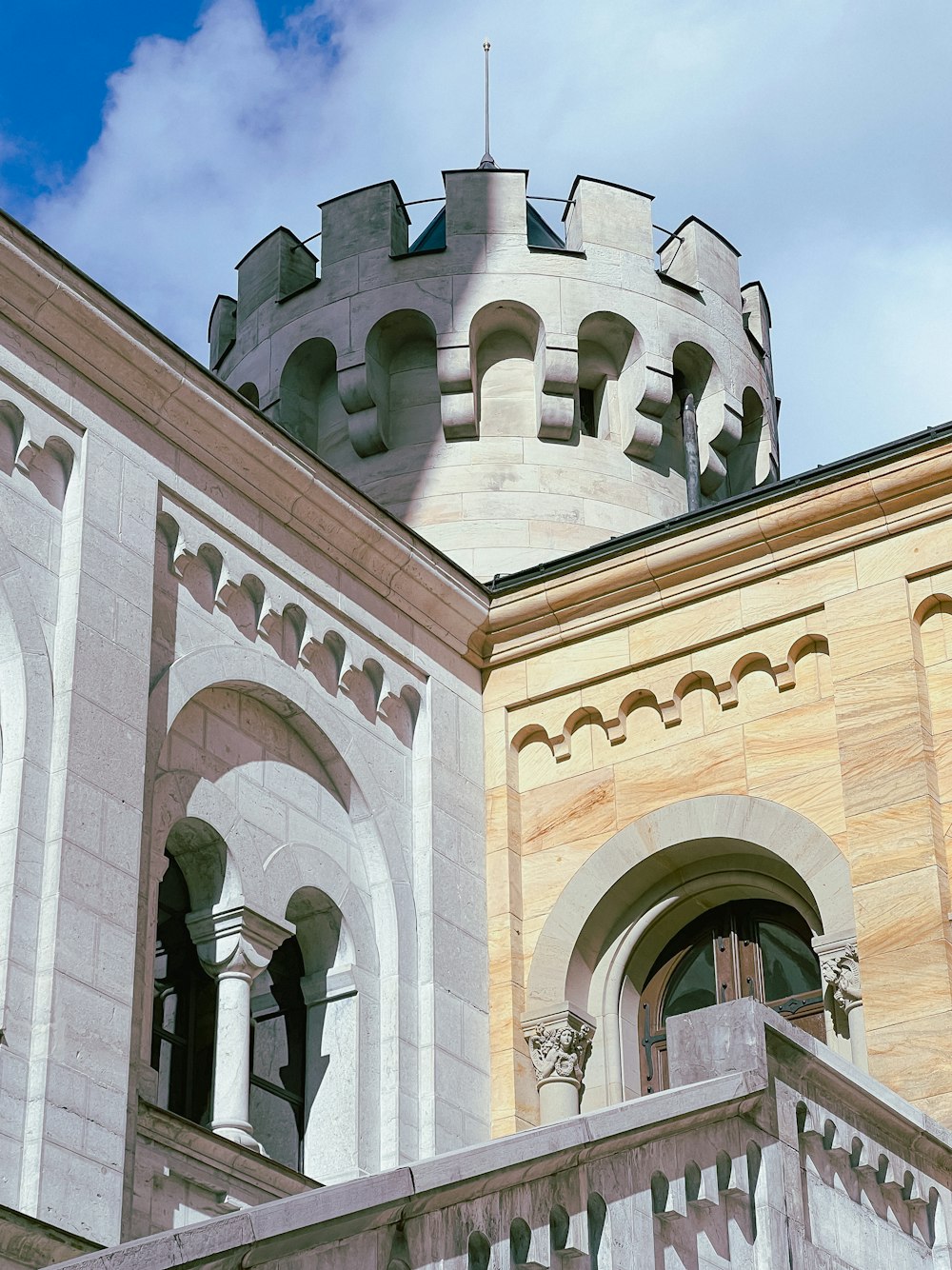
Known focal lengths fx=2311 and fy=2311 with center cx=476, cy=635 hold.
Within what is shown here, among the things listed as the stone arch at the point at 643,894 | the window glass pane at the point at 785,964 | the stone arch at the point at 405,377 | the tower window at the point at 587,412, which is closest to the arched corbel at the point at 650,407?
the tower window at the point at 587,412

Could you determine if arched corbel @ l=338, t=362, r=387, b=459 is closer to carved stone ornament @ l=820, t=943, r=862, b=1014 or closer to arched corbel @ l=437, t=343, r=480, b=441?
arched corbel @ l=437, t=343, r=480, b=441

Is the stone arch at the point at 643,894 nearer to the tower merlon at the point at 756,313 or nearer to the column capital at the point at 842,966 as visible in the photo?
the column capital at the point at 842,966

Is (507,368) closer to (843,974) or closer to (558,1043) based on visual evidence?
(558,1043)

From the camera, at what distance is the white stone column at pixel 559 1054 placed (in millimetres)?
13430

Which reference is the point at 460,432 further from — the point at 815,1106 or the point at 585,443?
the point at 815,1106

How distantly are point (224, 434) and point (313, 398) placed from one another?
6.00 m

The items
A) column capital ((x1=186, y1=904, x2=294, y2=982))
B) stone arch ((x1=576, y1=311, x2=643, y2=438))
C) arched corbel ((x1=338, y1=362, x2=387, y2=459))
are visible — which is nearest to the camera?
column capital ((x1=186, y1=904, x2=294, y2=982))

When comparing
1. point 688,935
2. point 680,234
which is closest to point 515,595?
point 688,935

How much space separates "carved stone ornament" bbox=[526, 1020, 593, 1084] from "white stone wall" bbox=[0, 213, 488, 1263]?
343 millimetres

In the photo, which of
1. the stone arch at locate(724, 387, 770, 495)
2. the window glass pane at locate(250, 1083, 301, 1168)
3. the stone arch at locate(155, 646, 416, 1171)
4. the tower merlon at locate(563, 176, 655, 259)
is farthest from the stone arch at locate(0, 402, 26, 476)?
the stone arch at locate(724, 387, 770, 495)

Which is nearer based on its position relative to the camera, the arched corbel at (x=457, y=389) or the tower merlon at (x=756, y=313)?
the arched corbel at (x=457, y=389)

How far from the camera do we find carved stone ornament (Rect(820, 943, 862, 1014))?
12555mm

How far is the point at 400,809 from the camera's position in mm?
13820

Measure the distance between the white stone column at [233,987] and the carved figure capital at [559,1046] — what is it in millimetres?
1883
